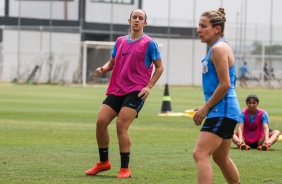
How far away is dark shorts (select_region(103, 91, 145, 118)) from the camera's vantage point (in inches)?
433

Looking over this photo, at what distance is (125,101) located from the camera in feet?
36.1

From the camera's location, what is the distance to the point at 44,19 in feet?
217

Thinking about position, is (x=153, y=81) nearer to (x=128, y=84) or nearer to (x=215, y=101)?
(x=128, y=84)

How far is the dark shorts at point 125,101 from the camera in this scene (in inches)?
433

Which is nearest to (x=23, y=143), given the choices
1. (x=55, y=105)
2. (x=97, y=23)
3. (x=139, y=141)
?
(x=139, y=141)

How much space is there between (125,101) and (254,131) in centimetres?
482

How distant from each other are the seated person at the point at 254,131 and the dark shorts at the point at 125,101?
13.6 feet

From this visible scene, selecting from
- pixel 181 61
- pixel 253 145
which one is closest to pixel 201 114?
pixel 253 145

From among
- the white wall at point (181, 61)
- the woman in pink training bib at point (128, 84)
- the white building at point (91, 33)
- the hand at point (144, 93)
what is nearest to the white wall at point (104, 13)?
the white building at point (91, 33)

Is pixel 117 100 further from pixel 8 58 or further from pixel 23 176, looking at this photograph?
pixel 8 58

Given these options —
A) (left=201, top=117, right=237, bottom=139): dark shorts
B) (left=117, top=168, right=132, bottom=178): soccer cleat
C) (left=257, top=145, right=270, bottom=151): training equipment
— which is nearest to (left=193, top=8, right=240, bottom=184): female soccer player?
(left=201, top=117, right=237, bottom=139): dark shorts

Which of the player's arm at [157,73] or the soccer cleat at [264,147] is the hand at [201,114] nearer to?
the player's arm at [157,73]

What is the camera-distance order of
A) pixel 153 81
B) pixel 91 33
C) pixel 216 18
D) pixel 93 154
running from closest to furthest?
pixel 216 18, pixel 153 81, pixel 93 154, pixel 91 33

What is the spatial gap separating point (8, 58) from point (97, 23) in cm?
761
